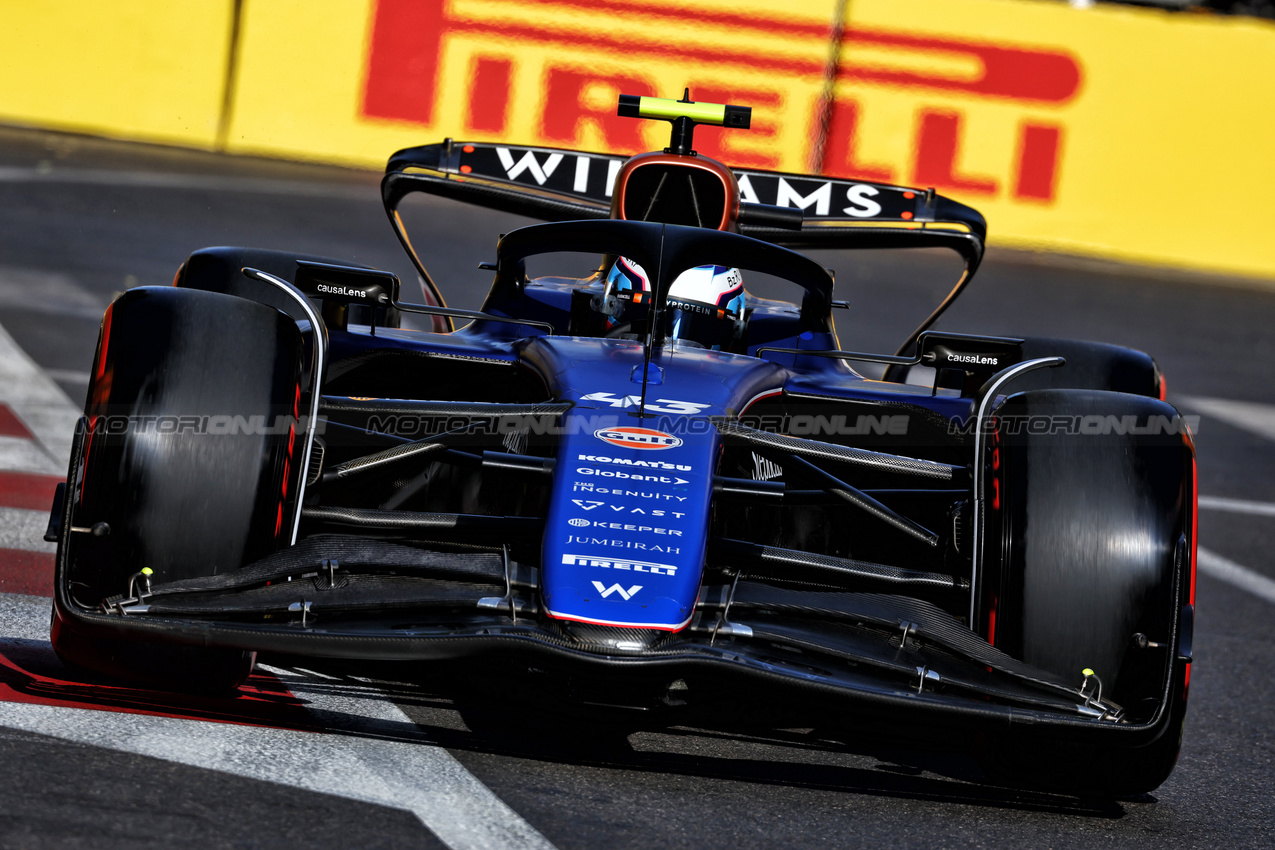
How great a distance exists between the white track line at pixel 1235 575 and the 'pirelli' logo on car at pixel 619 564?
3.66m

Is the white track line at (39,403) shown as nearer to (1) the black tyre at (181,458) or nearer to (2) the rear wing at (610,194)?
(2) the rear wing at (610,194)

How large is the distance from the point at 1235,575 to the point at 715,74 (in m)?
10.6

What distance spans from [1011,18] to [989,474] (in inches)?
541

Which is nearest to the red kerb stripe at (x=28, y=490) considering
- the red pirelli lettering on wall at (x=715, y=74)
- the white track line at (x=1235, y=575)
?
the white track line at (x=1235, y=575)

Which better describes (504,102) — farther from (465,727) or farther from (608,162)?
(465,727)

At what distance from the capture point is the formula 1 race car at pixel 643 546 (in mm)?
3504

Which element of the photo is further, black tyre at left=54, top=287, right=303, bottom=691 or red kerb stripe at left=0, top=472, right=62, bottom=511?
red kerb stripe at left=0, top=472, right=62, bottom=511

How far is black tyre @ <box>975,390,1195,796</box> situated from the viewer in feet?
12.4

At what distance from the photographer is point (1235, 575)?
6863 millimetres

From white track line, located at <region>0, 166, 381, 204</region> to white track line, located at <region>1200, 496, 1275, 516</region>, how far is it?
913 cm

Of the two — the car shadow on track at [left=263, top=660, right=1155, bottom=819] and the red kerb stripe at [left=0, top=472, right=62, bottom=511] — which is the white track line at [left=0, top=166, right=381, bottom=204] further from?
the car shadow on track at [left=263, top=660, right=1155, bottom=819]

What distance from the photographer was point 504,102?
642 inches

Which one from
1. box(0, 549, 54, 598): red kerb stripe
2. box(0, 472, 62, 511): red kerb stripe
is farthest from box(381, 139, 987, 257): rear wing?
box(0, 549, 54, 598): red kerb stripe

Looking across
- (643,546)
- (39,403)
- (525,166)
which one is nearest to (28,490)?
(39,403)
